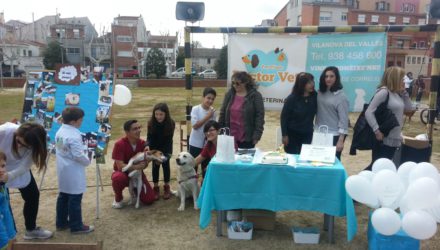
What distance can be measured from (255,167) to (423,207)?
4.60ft

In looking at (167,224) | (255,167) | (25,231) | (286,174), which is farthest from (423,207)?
(25,231)

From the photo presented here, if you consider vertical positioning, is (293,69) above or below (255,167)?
above

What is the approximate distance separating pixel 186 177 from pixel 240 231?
1068 mm

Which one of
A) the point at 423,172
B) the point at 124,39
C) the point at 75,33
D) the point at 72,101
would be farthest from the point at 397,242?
the point at 75,33

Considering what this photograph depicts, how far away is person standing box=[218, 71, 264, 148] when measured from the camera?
4.16m

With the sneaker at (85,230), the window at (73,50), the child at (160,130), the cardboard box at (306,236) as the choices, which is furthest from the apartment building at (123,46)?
the cardboard box at (306,236)

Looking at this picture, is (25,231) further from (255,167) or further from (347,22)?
(347,22)

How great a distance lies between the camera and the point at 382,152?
4.21 m

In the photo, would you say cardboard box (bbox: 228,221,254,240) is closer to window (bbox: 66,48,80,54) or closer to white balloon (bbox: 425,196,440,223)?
white balloon (bbox: 425,196,440,223)

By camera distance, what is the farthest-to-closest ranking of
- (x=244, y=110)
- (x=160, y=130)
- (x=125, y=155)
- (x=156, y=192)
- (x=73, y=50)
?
(x=73, y=50), (x=156, y=192), (x=160, y=130), (x=125, y=155), (x=244, y=110)

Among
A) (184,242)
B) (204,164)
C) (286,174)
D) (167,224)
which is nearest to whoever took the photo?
(286,174)

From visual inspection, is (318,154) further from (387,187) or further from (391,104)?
(391,104)

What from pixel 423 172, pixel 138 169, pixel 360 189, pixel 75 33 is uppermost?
pixel 75 33

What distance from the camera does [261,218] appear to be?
3785 mm
